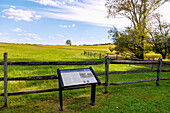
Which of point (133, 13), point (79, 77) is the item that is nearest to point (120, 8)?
point (133, 13)

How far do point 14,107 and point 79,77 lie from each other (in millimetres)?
2645

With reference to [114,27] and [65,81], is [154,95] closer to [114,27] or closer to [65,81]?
[65,81]

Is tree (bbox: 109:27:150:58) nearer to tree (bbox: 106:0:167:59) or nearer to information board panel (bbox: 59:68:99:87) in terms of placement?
tree (bbox: 106:0:167:59)

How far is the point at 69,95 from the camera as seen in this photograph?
5715 mm

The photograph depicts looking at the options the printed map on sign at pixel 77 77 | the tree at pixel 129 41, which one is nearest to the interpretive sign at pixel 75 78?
the printed map on sign at pixel 77 77

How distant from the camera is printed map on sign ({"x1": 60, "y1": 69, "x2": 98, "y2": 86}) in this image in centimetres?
397

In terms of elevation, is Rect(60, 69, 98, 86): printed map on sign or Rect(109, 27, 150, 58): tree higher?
Rect(109, 27, 150, 58): tree

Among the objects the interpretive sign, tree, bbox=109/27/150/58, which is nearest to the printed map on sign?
the interpretive sign

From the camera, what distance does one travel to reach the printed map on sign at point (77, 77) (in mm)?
3973

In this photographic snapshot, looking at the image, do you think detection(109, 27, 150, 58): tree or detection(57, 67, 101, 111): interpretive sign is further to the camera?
detection(109, 27, 150, 58): tree

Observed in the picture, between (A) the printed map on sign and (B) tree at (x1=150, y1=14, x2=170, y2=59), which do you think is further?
(B) tree at (x1=150, y1=14, x2=170, y2=59)

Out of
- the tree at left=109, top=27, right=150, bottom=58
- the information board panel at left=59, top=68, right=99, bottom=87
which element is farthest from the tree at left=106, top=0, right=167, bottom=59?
the information board panel at left=59, top=68, right=99, bottom=87

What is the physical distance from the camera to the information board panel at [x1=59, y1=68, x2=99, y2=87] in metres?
3.95

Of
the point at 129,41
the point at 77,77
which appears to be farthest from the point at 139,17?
the point at 77,77
